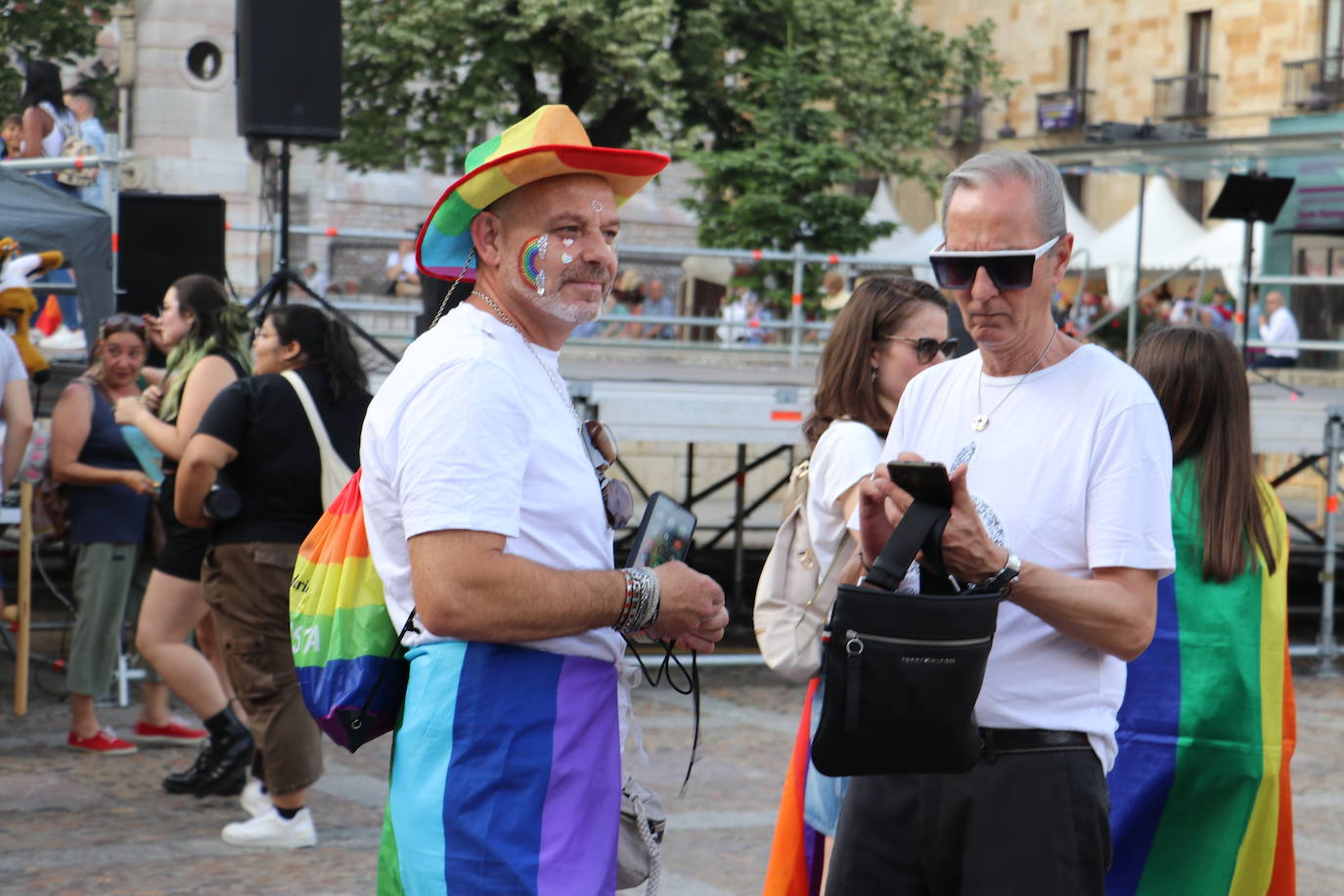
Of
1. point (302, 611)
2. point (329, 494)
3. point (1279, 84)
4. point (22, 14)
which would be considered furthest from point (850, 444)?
point (1279, 84)

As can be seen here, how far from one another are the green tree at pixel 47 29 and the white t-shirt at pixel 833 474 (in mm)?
22368

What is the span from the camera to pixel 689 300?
34.7m

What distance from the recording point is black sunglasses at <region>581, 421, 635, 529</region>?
274cm

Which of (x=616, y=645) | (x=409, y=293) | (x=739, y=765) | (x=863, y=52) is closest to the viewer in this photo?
(x=616, y=645)

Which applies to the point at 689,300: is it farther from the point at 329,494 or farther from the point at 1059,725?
the point at 1059,725

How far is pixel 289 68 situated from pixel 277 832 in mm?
4841

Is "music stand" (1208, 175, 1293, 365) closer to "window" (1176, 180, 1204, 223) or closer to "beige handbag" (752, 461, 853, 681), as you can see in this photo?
"beige handbag" (752, 461, 853, 681)

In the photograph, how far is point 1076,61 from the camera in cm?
3959

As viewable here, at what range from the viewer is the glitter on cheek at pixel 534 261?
268 centimetres

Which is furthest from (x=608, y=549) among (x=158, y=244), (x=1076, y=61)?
(x=1076, y=61)

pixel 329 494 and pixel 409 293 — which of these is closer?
pixel 329 494

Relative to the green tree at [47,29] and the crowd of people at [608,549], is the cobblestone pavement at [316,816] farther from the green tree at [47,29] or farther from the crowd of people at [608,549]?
the green tree at [47,29]

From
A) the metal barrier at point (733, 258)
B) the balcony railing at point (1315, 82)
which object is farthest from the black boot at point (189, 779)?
the balcony railing at point (1315, 82)

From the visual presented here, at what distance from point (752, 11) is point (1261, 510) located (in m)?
25.9
